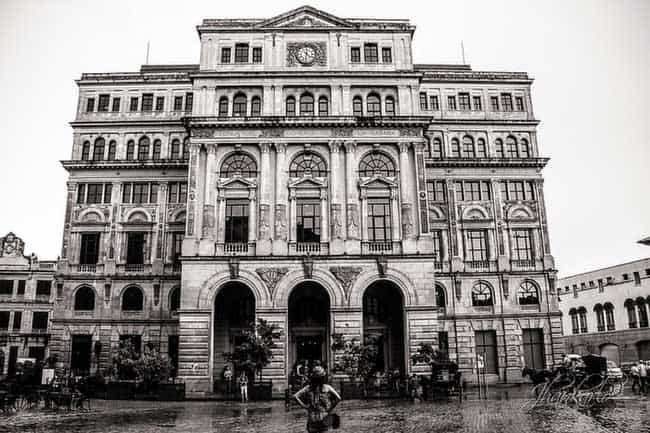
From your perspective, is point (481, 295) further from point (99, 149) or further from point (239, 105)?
point (99, 149)

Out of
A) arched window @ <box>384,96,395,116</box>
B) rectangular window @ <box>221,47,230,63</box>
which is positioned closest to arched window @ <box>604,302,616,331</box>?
arched window @ <box>384,96,395,116</box>

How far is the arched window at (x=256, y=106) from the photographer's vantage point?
148 feet

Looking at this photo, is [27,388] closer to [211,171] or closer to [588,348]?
[211,171]

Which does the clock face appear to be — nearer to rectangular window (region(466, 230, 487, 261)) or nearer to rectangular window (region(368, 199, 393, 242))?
rectangular window (region(368, 199, 393, 242))

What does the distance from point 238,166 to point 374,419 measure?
85.9 ft

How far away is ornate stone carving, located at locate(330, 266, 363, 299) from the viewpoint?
40.4m

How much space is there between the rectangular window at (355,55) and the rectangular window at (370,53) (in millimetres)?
436

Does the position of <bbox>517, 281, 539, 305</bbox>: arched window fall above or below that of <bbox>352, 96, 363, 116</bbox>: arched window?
below

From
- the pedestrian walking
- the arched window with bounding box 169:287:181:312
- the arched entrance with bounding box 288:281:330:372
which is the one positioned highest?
the arched window with bounding box 169:287:181:312

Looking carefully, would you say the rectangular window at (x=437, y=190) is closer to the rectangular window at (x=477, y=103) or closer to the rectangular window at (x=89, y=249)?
the rectangular window at (x=477, y=103)

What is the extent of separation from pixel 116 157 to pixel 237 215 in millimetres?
18259

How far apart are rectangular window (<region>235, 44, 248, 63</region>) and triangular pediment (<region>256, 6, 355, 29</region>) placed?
2.23 meters

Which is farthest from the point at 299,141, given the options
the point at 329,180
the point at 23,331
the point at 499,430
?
the point at 23,331

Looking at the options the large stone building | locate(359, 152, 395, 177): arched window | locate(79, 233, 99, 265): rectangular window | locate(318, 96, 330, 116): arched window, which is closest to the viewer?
the large stone building
